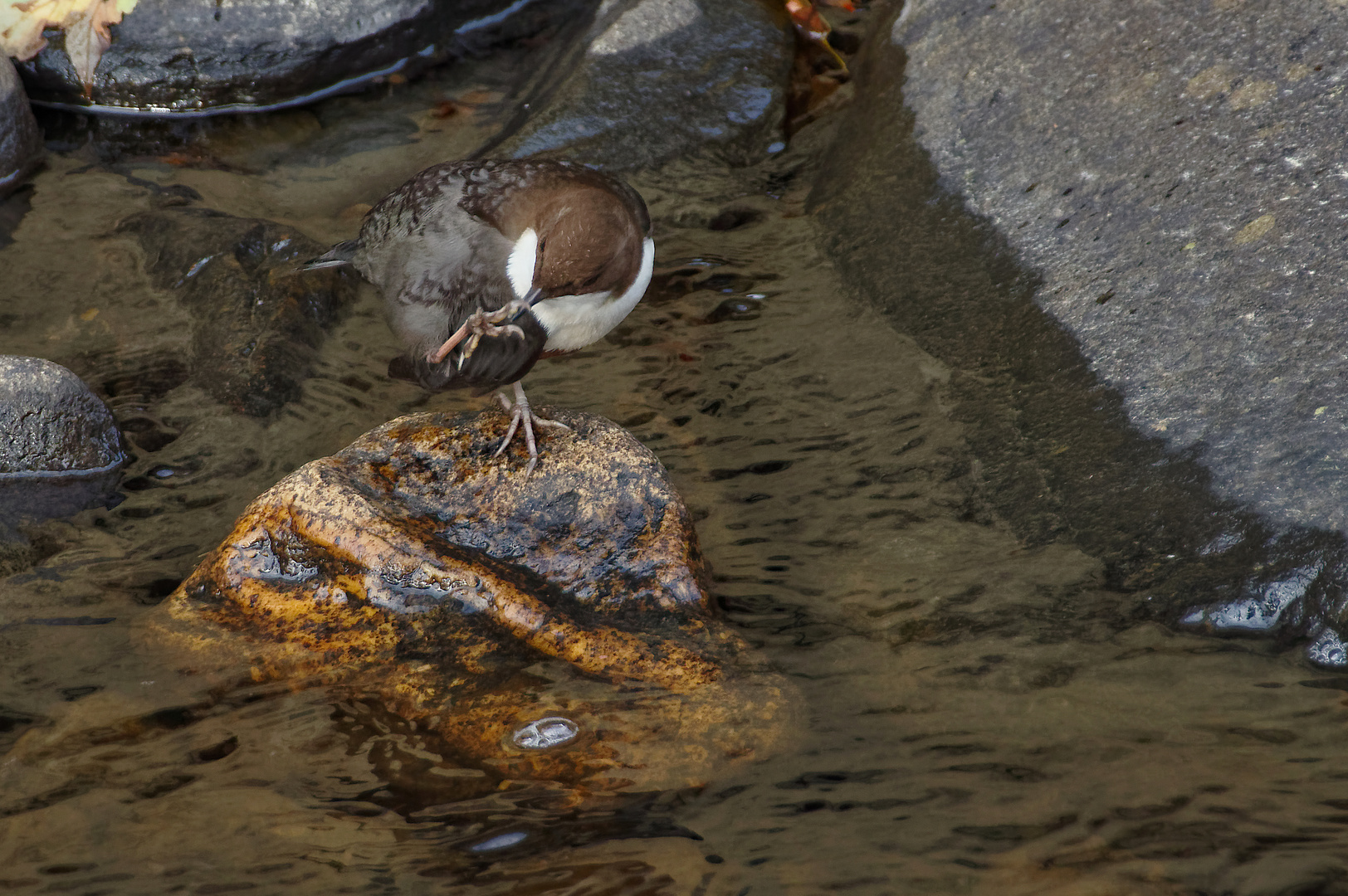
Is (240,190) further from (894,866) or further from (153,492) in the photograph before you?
(894,866)

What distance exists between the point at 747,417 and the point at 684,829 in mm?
1583

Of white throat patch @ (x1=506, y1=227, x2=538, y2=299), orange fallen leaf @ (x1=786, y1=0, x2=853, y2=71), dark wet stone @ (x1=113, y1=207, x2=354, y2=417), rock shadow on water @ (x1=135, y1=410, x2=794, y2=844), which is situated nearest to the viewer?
rock shadow on water @ (x1=135, y1=410, x2=794, y2=844)

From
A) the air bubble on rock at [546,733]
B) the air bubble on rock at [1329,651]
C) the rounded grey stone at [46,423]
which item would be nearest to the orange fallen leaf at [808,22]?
the rounded grey stone at [46,423]

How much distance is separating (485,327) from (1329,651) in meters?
1.94

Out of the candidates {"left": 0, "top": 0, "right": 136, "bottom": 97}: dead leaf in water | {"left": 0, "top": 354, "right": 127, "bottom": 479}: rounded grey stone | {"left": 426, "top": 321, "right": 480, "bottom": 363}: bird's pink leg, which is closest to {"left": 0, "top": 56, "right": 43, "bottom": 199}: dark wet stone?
{"left": 0, "top": 0, "right": 136, "bottom": 97}: dead leaf in water

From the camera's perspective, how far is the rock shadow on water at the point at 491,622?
2.18 meters

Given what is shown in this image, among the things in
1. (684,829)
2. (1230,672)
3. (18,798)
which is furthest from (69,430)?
(1230,672)

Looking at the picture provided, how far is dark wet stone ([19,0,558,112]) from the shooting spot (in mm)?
4805

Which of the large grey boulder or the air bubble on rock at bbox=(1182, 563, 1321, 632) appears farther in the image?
the large grey boulder

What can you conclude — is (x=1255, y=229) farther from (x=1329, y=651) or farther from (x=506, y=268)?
(x=506, y=268)

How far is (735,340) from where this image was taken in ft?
12.1

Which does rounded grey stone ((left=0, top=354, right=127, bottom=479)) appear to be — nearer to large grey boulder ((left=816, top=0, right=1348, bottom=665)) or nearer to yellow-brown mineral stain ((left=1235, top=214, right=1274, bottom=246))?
large grey boulder ((left=816, top=0, right=1348, bottom=665))

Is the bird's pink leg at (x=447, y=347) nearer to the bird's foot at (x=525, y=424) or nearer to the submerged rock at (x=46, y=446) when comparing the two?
the bird's foot at (x=525, y=424)

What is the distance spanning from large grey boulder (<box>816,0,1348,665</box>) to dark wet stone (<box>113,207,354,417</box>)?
188 cm
